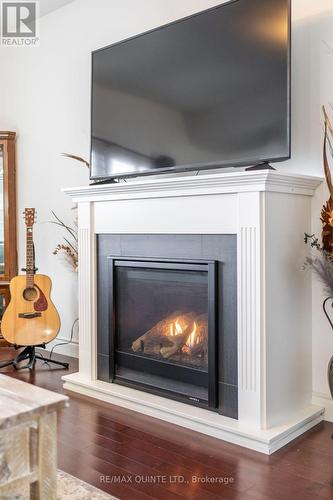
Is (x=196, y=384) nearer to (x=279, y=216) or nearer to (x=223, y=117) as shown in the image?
(x=279, y=216)

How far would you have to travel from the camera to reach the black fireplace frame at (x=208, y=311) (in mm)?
2383

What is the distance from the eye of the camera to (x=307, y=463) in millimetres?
2012

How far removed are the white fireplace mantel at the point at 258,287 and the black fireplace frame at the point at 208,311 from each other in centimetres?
5

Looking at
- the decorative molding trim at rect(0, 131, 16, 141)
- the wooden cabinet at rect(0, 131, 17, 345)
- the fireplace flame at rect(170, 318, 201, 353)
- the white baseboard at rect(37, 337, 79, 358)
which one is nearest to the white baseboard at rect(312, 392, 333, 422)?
the fireplace flame at rect(170, 318, 201, 353)

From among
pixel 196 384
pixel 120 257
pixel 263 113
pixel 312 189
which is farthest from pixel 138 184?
pixel 196 384

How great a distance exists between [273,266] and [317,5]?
1415 mm

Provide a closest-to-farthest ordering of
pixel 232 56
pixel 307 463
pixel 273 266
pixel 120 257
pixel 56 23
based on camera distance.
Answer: pixel 307 463
pixel 273 266
pixel 232 56
pixel 120 257
pixel 56 23

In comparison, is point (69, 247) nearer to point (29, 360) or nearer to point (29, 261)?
point (29, 261)

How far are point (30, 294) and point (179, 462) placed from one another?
188 centimetres

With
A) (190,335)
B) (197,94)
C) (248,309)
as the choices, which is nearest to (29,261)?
(190,335)

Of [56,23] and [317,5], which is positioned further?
[56,23]

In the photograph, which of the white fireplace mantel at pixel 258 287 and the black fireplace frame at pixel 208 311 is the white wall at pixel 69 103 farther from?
the black fireplace frame at pixel 208 311

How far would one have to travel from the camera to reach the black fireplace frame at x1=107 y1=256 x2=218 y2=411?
2.38 metres

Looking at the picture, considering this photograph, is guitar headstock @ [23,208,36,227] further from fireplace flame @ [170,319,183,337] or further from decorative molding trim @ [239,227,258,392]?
decorative molding trim @ [239,227,258,392]
